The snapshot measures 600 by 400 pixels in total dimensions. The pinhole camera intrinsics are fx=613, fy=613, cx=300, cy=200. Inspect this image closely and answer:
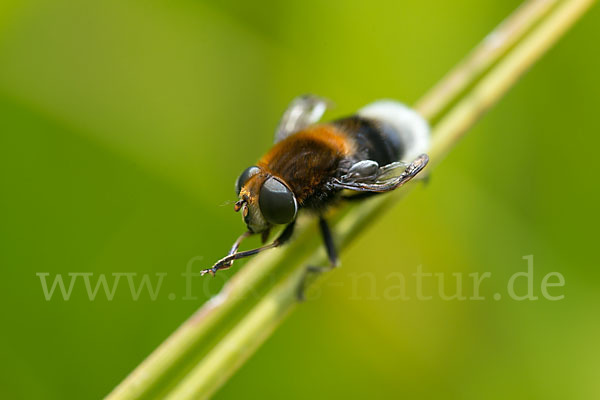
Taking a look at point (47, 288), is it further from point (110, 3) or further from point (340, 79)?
point (340, 79)

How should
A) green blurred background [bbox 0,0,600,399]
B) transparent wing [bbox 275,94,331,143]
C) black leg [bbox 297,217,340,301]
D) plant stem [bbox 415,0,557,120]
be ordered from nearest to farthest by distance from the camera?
black leg [bbox 297,217,340,301], plant stem [bbox 415,0,557,120], green blurred background [bbox 0,0,600,399], transparent wing [bbox 275,94,331,143]

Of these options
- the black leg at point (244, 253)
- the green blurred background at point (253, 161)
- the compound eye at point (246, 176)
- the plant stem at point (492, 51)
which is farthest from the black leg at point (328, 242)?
the plant stem at point (492, 51)

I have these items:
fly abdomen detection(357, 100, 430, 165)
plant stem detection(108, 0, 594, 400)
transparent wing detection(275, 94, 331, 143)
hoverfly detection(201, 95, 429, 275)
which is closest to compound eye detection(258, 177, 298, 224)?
hoverfly detection(201, 95, 429, 275)

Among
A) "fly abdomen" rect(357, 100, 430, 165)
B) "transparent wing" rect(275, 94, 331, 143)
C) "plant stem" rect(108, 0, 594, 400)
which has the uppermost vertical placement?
"transparent wing" rect(275, 94, 331, 143)

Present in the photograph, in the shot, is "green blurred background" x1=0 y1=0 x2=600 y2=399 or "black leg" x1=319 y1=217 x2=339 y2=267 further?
"green blurred background" x1=0 y1=0 x2=600 y2=399

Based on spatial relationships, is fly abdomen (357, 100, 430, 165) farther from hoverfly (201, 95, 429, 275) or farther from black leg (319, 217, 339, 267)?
black leg (319, 217, 339, 267)

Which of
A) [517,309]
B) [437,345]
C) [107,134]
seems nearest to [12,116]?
[107,134]
